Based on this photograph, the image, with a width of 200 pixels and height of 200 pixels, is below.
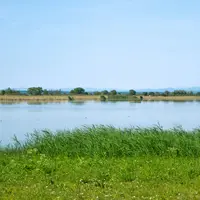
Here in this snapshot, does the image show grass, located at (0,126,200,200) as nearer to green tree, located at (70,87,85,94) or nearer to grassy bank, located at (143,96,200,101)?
grassy bank, located at (143,96,200,101)

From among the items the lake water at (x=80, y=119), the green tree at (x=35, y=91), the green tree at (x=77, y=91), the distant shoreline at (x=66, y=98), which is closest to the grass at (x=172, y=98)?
the distant shoreline at (x=66, y=98)

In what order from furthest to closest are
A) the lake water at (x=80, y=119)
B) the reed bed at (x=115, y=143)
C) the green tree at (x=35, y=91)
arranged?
the green tree at (x=35, y=91)
the lake water at (x=80, y=119)
the reed bed at (x=115, y=143)

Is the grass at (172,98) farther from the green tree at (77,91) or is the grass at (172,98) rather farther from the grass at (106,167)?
the grass at (106,167)

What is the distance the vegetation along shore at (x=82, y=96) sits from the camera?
77.7 m

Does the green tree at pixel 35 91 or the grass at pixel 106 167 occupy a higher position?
the green tree at pixel 35 91

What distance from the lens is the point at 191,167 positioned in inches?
342

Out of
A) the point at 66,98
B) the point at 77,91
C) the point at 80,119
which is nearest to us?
the point at 80,119

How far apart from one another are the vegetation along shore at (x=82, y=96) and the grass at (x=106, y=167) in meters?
63.7

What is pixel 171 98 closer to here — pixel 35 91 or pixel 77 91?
pixel 77 91

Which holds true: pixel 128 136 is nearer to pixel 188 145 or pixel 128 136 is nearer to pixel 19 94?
pixel 188 145

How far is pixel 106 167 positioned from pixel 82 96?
7534 cm

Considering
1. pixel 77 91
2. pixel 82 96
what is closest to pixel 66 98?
pixel 82 96

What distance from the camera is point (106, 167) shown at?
8.91 meters

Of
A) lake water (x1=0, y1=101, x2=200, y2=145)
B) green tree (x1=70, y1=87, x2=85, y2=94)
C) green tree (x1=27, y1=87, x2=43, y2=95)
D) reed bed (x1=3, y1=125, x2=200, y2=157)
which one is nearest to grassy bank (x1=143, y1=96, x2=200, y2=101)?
green tree (x1=70, y1=87, x2=85, y2=94)
